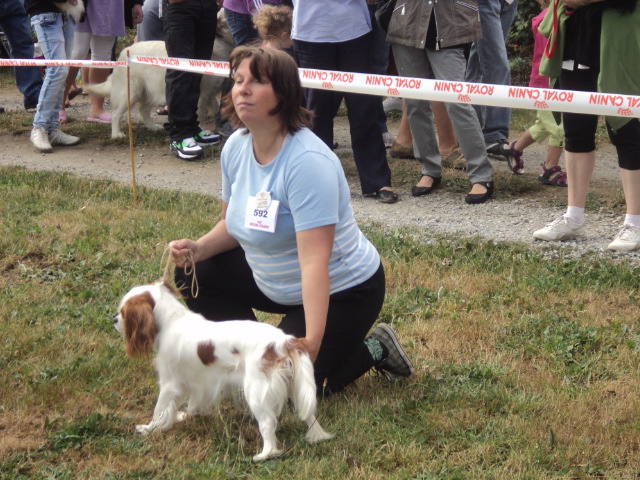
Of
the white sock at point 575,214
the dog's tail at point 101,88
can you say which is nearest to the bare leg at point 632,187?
the white sock at point 575,214

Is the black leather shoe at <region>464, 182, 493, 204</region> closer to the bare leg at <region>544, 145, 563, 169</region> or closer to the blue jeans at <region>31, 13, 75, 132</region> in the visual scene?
the bare leg at <region>544, 145, 563, 169</region>

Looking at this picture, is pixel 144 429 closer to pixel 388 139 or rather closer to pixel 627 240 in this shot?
pixel 627 240

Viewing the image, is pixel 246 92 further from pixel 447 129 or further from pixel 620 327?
pixel 447 129

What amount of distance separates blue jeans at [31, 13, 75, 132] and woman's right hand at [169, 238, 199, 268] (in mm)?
5123

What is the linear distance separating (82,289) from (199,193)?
2215 millimetres

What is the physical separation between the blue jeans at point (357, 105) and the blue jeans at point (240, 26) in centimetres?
162

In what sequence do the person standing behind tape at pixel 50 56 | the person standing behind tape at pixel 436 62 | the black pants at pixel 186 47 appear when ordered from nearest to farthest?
the person standing behind tape at pixel 436 62, the black pants at pixel 186 47, the person standing behind tape at pixel 50 56

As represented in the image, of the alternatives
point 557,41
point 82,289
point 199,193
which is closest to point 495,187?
point 557,41

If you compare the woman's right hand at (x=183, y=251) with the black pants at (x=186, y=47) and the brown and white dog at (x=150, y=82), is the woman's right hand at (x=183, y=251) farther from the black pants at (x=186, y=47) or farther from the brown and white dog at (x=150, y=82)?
the brown and white dog at (x=150, y=82)

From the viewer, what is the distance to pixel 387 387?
3502 mm

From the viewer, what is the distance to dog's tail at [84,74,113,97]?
879 cm

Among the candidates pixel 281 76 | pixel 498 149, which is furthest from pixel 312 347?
pixel 498 149

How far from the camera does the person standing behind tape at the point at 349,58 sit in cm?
606

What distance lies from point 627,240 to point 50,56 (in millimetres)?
5379
